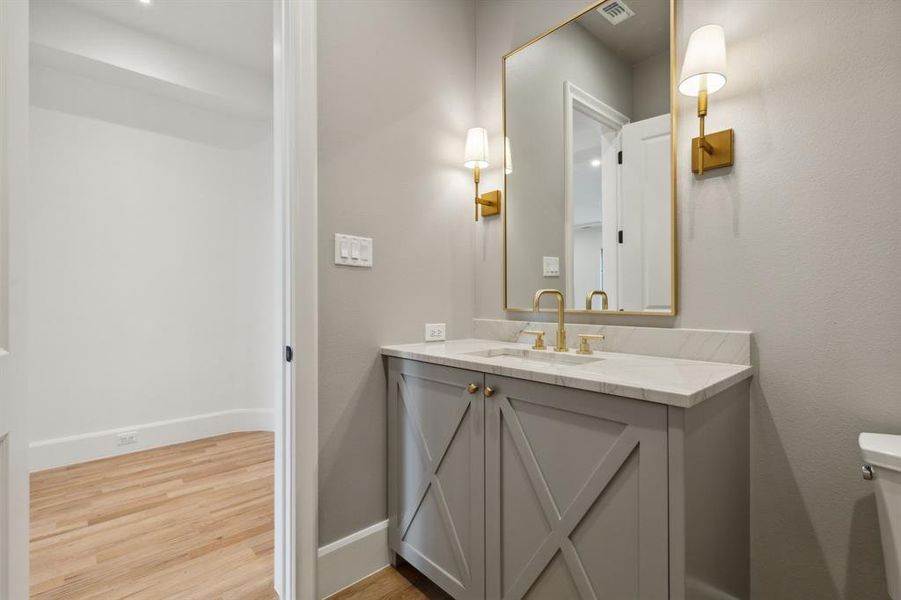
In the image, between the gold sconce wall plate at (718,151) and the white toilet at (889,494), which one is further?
the gold sconce wall plate at (718,151)

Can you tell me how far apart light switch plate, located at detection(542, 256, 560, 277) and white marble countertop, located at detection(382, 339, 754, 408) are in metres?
0.40

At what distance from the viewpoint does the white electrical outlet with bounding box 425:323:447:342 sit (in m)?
1.90

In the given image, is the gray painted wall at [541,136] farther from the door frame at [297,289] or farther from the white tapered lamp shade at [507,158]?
the door frame at [297,289]

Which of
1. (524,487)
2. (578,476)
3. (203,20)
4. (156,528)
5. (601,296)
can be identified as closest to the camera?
(578,476)

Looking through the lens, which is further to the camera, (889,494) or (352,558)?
(352,558)

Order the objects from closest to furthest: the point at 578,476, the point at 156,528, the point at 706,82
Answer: the point at 578,476 → the point at 706,82 → the point at 156,528

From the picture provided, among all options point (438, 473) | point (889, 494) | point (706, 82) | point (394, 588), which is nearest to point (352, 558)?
point (394, 588)

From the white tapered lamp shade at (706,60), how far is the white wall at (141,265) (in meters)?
3.12

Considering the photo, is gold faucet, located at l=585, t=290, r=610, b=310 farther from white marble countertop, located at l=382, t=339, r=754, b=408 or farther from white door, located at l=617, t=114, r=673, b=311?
white marble countertop, located at l=382, t=339, r=754, b=408

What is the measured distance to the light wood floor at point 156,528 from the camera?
5.24 ft

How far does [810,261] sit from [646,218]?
49cm

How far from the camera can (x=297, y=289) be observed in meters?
1.46

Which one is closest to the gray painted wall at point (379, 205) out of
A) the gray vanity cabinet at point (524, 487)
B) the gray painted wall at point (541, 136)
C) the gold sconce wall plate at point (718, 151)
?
the gray vanity cabinet at point (524, 487)

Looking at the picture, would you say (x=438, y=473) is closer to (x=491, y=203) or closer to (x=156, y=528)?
(x=491, y=203)
